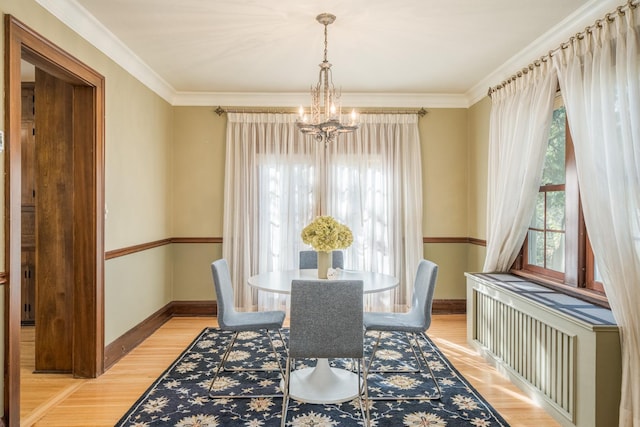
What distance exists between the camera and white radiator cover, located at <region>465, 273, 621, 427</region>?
90.3 inches

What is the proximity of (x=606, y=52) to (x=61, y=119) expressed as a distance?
382 cm

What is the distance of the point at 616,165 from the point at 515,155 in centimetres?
123

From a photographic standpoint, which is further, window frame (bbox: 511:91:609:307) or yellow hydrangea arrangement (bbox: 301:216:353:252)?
yellow hydrangea arrangement (bbox: 301:216:353:252)

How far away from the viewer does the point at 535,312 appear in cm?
286

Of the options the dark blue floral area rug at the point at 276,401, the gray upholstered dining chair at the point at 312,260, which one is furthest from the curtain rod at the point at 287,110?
the dark blue floral area rug at the point at 276,401

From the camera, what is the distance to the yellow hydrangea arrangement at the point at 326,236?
3045 mm

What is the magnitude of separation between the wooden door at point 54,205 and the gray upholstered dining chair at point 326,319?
197cm

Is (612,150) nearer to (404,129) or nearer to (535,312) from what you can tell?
(535,312)

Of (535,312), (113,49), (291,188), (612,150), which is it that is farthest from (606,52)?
(113,49)

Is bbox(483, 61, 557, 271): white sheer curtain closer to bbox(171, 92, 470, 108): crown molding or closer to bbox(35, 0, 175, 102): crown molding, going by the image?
bbox(171, 92, 470, 108): crown molding

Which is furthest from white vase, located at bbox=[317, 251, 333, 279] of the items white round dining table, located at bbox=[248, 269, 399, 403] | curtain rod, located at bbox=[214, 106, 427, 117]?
curtain rod, located at bbox=[214, 106, 427, 117]

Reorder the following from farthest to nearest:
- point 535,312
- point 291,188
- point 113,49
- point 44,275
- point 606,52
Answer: point 291,188 < point 113,49 < point 44,275 < point 535,312 < point 606,52

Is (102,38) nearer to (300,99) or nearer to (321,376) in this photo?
(300,99)

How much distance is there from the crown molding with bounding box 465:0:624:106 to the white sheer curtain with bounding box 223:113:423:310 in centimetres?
111
